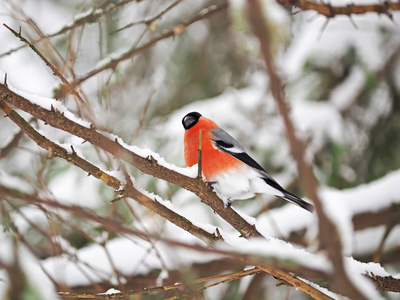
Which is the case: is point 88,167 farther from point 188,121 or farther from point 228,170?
point 188,121

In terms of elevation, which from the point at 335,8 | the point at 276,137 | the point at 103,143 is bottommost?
the point at 103,143

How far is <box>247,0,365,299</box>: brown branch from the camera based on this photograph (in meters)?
0.56

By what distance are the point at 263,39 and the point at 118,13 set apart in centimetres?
282

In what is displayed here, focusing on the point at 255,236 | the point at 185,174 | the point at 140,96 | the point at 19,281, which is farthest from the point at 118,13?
the point at 19,281

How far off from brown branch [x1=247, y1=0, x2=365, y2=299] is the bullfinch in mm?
2208

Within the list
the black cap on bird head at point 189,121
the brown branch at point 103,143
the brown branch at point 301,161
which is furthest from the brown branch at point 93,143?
the black cap on bird head at point 189,121

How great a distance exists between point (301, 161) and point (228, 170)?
241 centimetres

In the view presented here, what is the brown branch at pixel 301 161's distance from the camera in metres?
0.56

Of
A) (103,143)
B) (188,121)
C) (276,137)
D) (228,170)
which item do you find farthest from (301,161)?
(276,137)

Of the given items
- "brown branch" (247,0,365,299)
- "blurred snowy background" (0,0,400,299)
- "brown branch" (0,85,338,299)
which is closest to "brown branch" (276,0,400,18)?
"blurred snowy background" (0,0,400,299)

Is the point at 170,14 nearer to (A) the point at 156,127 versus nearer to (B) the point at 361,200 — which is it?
(A) the point at 156,127

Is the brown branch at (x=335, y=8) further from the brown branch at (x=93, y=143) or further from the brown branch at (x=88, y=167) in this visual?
the brown branch at (x=88, y=167)

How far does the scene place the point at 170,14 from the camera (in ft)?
17.8

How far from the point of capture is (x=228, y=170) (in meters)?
3.03
